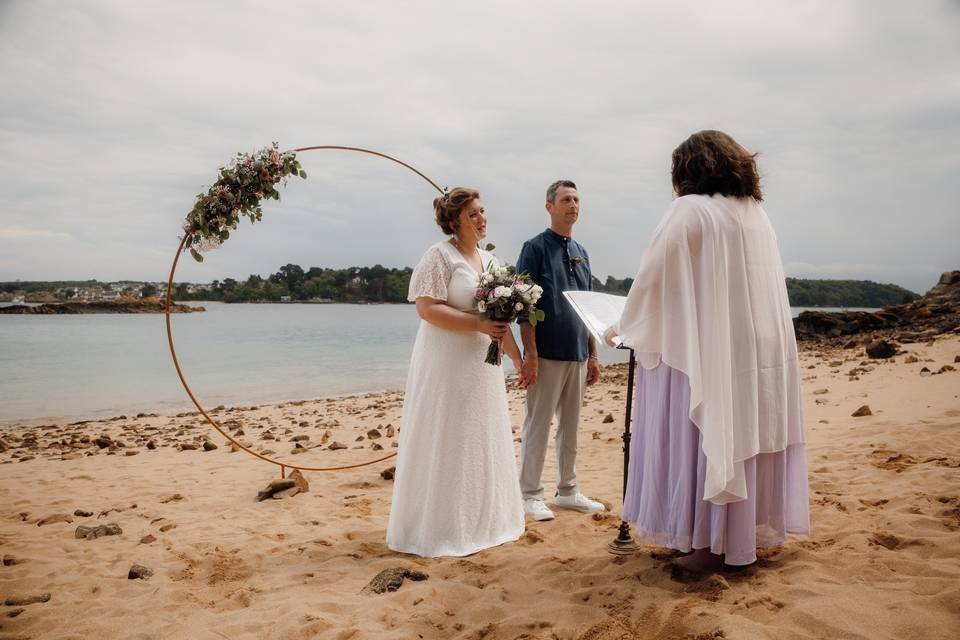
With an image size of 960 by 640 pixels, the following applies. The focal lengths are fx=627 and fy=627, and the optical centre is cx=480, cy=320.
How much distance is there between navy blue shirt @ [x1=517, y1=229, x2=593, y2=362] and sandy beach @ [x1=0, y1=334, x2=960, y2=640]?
1331 mm

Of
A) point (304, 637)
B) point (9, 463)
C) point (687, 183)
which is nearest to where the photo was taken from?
point (304, 637)

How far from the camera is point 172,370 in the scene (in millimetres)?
21281

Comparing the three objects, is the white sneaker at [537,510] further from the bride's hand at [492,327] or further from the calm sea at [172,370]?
the calm sea at [172,370]

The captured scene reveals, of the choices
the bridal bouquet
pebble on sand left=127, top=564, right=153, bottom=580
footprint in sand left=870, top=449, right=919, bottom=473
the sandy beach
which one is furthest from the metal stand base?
pebble on sand left=127, top=564, right=153, bottom=580

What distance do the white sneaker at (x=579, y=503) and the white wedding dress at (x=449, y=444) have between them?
0.87m

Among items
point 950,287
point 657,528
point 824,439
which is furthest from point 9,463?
point 950,287

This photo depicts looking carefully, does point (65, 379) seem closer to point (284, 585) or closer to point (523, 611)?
point (284, 585)

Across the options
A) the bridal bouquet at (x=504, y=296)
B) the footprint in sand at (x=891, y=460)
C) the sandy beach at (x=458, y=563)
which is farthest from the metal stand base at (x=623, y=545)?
the footprint in sand at (x=891, y=460)

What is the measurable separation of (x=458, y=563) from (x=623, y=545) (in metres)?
1.06

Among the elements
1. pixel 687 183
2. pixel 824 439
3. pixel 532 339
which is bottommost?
pixel 824 439

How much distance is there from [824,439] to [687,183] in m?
4.21

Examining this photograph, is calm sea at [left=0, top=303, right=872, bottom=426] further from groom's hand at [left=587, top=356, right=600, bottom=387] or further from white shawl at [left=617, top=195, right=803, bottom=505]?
white shawl at [left=617, top=195, right=803, bottom=505]

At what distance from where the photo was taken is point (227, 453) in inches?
318

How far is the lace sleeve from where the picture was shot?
13.9ft
